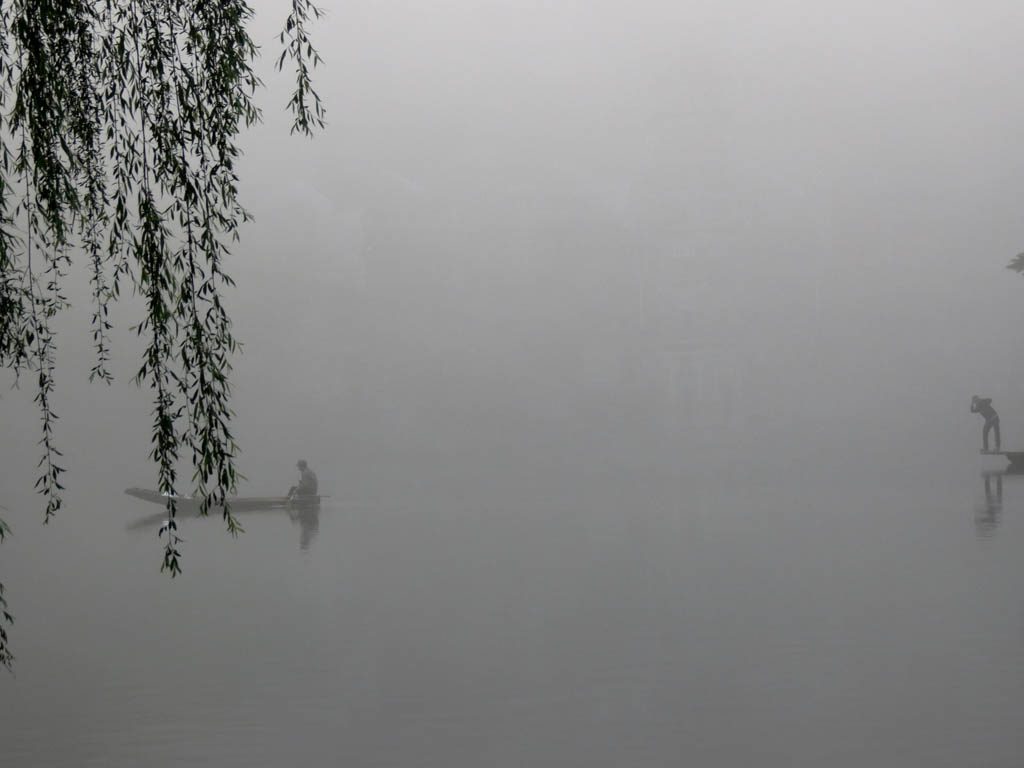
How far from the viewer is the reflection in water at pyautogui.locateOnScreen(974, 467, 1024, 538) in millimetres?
15641

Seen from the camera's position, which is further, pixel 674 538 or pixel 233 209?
pixel 674 538

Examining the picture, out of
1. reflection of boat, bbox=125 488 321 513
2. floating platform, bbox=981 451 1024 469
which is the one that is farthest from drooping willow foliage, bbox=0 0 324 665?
floating platform, bbox=981 451 1024 469

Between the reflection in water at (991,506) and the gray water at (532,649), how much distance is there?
0.21 m

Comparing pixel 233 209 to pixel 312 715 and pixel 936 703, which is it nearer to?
pixel 312 715

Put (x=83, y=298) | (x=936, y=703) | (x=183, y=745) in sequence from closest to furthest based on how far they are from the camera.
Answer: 1. (x=183, y=745)
2. (x=936, y=703)
3. (x=83, y=298)

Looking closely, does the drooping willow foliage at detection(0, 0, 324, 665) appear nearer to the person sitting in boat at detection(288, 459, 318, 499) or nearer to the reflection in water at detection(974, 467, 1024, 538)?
the reflection in water at detection(974, 467, 1024, 538)

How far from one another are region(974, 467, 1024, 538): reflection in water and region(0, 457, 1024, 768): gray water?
21 cm

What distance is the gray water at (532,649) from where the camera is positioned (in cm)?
606

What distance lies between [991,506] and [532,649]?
13010 mm

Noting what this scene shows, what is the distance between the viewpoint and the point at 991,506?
19.2 meters

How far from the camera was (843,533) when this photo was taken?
52.5 feet

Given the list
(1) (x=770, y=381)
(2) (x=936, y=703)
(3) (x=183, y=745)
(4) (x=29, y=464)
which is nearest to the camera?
(3) (x=183, y=745)

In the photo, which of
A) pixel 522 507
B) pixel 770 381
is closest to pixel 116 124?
pixel 522 507

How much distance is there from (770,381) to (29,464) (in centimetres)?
3288
